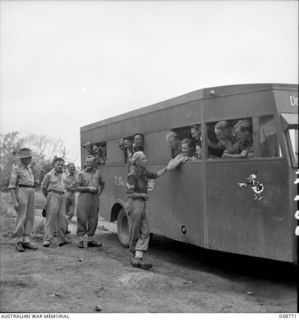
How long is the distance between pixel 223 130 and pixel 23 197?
368cm

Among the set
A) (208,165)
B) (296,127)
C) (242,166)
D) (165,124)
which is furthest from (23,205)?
(296,127)

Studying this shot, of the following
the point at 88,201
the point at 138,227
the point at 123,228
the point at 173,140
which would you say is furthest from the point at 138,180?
the point at 123,228

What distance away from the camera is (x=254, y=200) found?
5.18 m

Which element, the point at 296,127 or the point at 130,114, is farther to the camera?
the point at 130,114

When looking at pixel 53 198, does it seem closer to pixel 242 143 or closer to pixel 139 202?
pixel 139 202

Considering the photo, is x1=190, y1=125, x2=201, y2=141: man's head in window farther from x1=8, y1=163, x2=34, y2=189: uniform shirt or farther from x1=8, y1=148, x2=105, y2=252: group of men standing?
x1=8, y1=163, x2=34, y2=189: uniform shirt

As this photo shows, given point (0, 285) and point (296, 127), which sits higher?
point (296, 127)

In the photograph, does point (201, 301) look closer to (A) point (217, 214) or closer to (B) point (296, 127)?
(A) point (217, 214)

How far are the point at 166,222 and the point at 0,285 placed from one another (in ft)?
9.15

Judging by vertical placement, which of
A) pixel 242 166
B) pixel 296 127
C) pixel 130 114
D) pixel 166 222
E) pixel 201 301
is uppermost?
pixel 130 114

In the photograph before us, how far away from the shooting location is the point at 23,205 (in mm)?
7066

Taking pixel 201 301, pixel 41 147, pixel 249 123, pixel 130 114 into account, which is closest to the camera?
pixel 201 301

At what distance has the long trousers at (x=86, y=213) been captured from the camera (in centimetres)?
804

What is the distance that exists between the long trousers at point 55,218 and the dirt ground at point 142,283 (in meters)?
0.56
